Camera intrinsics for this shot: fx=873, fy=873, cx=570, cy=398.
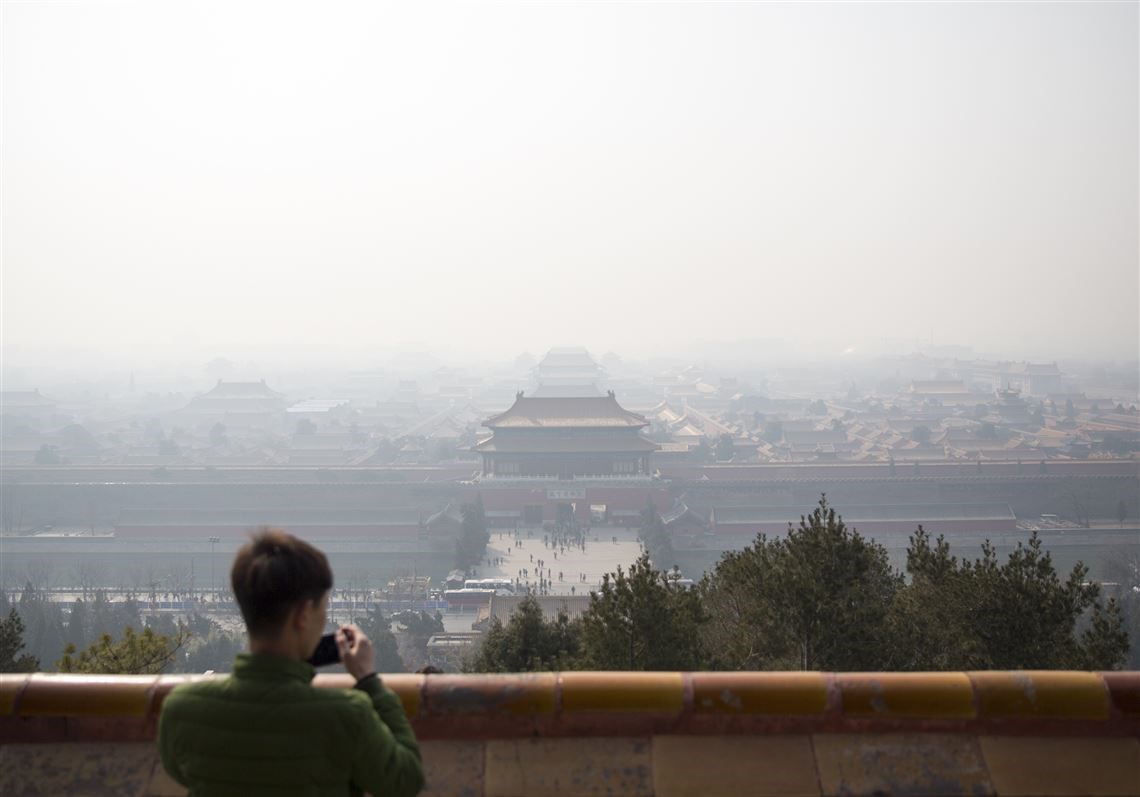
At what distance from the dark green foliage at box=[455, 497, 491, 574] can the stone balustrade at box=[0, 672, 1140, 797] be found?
1549 cm

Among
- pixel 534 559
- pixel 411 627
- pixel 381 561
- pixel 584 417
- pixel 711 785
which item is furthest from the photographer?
pixel 584 417

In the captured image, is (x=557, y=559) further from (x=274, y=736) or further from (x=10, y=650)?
(x=274, y=736)

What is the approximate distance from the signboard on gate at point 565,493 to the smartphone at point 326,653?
2122cm

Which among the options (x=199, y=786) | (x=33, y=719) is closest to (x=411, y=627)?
(x=33, y=719)

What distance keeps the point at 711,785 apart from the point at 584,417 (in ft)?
76.3

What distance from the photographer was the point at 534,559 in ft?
59.3

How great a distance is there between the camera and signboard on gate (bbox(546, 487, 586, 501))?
2242 cm

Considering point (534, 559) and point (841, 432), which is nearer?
point (534, 559)

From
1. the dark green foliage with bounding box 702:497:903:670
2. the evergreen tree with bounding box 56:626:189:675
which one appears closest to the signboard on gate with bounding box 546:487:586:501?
the evergreen tree with bounding box 56:626:189:675

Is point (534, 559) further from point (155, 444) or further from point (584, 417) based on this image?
point (155, 444)

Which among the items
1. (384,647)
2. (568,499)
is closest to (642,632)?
(384,647)

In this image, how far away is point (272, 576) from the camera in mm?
1174

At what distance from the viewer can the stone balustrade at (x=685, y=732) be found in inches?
77.3

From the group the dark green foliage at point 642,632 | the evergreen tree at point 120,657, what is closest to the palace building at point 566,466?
the evergreen tree at point 120,657
